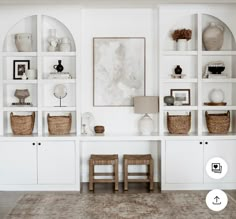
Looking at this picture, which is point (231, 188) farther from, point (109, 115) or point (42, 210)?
point (42, 210)

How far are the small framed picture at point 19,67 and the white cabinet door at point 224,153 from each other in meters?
2.86

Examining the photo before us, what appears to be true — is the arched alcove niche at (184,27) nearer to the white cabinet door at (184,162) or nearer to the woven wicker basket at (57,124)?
the white cabinet door at (184,162)

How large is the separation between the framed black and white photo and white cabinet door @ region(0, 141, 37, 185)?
1.30 meters

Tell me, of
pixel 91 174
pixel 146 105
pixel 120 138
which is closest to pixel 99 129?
pixel 120 138

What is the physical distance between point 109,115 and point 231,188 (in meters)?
2.06

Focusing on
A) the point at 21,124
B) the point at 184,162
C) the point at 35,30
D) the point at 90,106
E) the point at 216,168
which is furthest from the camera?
the point at 90,106

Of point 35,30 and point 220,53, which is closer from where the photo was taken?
point 220,53

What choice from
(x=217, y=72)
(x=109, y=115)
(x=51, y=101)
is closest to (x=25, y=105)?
(x=51, y=101)

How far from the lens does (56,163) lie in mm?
5887

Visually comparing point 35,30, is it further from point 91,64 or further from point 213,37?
point 213,37

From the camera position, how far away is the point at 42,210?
159 inches

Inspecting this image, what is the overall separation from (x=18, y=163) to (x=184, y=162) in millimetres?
2336

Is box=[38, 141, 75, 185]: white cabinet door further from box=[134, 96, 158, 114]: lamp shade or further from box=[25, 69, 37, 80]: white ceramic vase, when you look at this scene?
box=[134, 96, 158, 114]: lamp shade

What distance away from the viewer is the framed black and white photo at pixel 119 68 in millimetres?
6267
